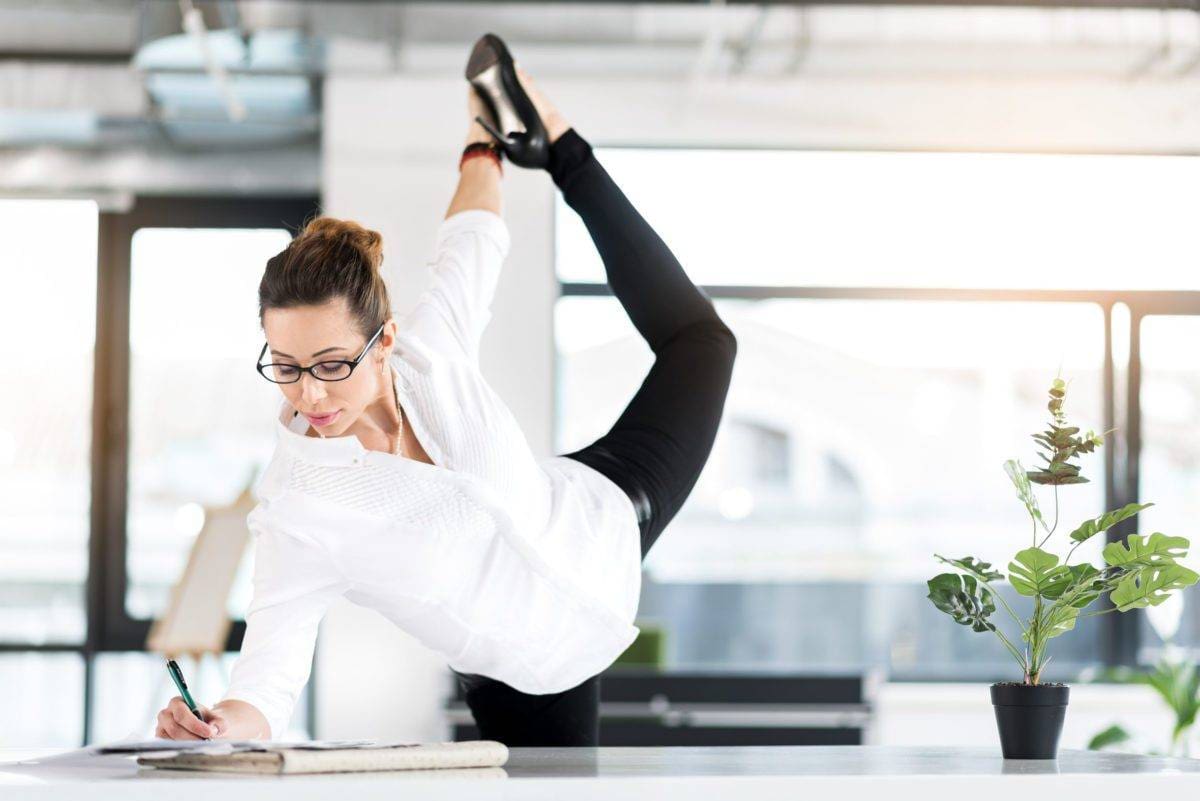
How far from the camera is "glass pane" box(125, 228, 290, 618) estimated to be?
246 inches

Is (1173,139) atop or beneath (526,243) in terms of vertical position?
atop

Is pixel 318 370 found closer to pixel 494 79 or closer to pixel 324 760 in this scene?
pixel 324 760

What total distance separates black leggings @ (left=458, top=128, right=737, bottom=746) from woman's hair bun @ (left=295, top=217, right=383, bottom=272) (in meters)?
0.52

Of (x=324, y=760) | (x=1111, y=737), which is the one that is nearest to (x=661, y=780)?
(x=324, y=760)

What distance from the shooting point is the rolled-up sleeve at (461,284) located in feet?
7.58

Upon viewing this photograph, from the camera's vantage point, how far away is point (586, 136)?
215 inches

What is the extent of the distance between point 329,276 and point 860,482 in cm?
404

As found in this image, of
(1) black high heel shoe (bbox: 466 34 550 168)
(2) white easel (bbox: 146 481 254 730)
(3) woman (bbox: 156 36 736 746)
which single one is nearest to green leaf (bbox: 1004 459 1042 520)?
(3) woman (bbox: 156 36 736 746)

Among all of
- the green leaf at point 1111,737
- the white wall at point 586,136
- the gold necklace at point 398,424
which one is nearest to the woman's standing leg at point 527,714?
the gold necklace at point 398,424

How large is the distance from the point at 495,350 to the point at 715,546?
48.0 inches

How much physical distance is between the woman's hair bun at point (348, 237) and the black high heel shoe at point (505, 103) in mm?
531

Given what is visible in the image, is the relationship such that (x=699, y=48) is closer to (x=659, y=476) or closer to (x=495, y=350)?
(x=495, y=350)

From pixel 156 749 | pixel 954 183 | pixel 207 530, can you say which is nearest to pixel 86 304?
pixel 207 530

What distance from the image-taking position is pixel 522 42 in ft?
17.3
